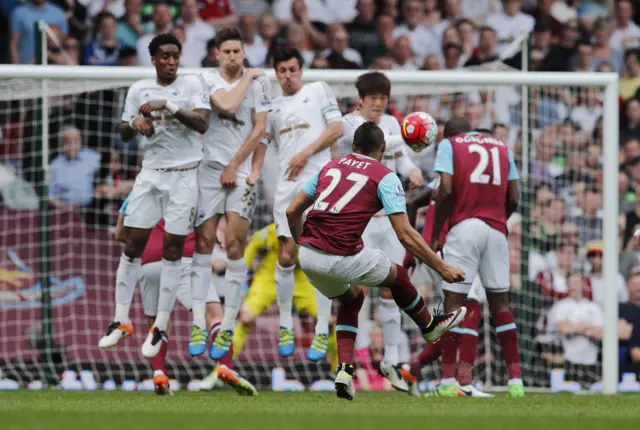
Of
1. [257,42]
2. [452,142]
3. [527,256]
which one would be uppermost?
[257,42]

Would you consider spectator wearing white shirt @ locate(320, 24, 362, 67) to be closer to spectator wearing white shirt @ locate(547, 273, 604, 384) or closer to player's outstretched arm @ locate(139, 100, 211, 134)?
spectator wearing white shirt @ locate(547, 273, 604, 384)

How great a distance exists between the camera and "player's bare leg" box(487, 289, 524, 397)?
36.5 ft

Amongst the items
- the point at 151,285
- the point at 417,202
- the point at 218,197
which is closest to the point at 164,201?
the point at 218,197

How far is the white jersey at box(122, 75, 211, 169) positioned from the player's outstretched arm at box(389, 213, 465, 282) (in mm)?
2557

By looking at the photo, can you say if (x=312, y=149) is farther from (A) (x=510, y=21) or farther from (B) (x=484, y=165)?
(A) (x=510, y=21)

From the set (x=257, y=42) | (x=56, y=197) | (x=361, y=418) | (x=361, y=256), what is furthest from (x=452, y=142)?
(x=257, y=42)

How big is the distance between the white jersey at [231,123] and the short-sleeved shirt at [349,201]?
86.0 inches

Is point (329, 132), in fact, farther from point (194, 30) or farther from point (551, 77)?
point (194, 30)

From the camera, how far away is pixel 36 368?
1336cm

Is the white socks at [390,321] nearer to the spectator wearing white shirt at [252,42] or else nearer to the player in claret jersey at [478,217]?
the player in claret jersey at [478,217]

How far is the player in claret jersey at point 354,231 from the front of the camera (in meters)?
9.30

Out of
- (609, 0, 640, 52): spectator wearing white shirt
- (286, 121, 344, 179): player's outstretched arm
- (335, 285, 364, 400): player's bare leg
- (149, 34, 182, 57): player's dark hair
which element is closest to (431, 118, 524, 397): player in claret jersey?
(286, 121, 344, 179): player's outstretched arm

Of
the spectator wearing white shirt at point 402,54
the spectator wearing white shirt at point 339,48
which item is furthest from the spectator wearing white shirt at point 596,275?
the spectator wearing white shirt at point 339,48

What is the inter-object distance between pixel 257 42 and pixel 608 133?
5.79 meters
